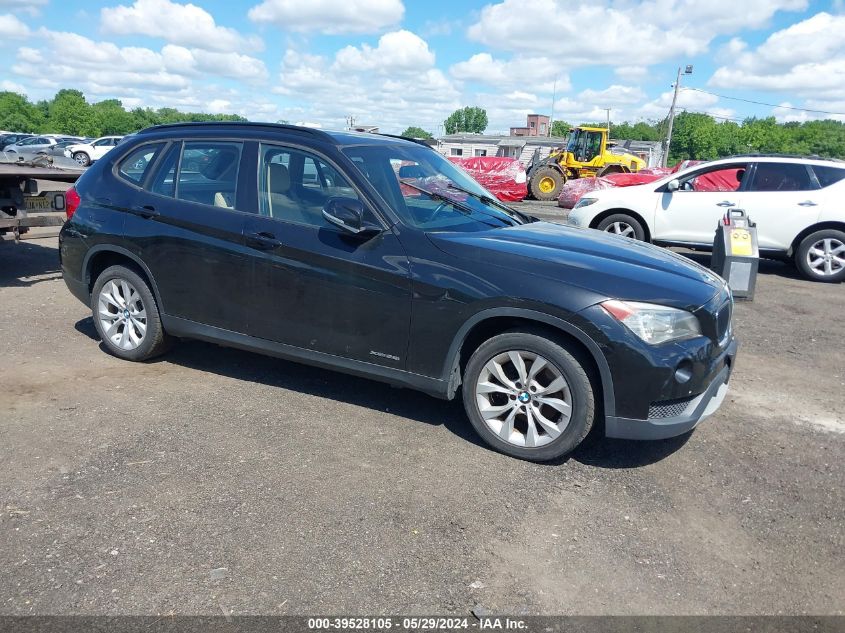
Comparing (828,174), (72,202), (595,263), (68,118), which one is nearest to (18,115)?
(68,118)

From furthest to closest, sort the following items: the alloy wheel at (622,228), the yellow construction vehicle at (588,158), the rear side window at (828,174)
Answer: the yellow construction vehicle at (588,158)
the alloy wheel at (622,228)
the rear side window at (828,174)

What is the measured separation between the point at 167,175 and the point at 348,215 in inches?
70.4

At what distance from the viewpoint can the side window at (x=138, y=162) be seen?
535 cm

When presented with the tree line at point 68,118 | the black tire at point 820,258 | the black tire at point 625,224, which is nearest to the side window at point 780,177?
the black tire at point 820,258

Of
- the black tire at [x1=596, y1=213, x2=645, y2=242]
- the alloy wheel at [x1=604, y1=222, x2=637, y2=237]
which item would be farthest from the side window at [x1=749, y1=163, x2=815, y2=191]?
the alloy wheel at [x1=604, y1=222, x2=637, y2=237]

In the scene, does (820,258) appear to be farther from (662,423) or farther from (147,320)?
(147,320)

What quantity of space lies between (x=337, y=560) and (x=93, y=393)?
273 cm

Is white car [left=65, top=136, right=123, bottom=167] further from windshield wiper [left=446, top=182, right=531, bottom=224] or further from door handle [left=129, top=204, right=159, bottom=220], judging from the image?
Result: windshield wiper [left=446, top=182, right=531, bottom=224]

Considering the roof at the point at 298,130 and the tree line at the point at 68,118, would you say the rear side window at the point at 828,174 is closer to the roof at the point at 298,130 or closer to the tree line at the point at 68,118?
the roof at the point at 298,130

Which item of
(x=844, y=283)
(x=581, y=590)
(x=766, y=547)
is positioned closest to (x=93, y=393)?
(x=581, y=590)

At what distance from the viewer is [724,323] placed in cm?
421

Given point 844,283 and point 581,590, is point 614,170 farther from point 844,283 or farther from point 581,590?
point 581,590

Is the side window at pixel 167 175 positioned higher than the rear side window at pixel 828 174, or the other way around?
the rear side window at pixel 828 174

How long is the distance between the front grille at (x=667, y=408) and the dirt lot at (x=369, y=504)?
0.41 metres
